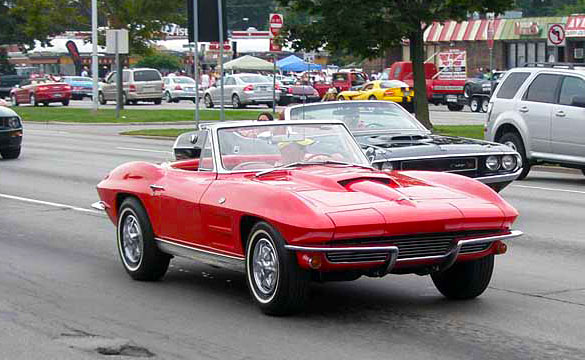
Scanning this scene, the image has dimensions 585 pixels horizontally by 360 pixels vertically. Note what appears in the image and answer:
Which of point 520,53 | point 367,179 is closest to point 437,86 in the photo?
point 520,53

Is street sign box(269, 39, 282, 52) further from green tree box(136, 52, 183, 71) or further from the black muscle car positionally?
green tree box(136, 52, 183, 71)

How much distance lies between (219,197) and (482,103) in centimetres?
4144

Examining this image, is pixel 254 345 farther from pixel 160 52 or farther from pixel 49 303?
pixel 160 52

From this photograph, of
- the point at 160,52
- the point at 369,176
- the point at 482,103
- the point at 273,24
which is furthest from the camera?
the point at 160,52

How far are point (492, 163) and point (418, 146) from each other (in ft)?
2.79

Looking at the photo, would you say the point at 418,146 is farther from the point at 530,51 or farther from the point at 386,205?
the point at 530,51

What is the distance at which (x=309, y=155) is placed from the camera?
9.46m

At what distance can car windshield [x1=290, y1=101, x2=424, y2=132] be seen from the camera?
14688 mm

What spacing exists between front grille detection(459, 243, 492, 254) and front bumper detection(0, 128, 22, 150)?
1727 centimetres

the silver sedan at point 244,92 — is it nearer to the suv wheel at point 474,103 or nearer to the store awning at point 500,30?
the suv wheel at point 474,103

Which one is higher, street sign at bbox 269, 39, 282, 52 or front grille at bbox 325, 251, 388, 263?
street sign at bbox 269, 39, 282, 52

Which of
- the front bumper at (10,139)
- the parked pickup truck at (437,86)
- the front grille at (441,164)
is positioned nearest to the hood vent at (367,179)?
the front grille at (441,164)

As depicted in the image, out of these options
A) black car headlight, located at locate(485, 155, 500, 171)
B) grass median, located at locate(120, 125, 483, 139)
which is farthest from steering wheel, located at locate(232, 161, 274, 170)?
grass median, located at locate(120, 125, 483, 139)

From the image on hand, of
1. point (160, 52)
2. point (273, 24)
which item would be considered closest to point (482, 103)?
point (273, 24)
